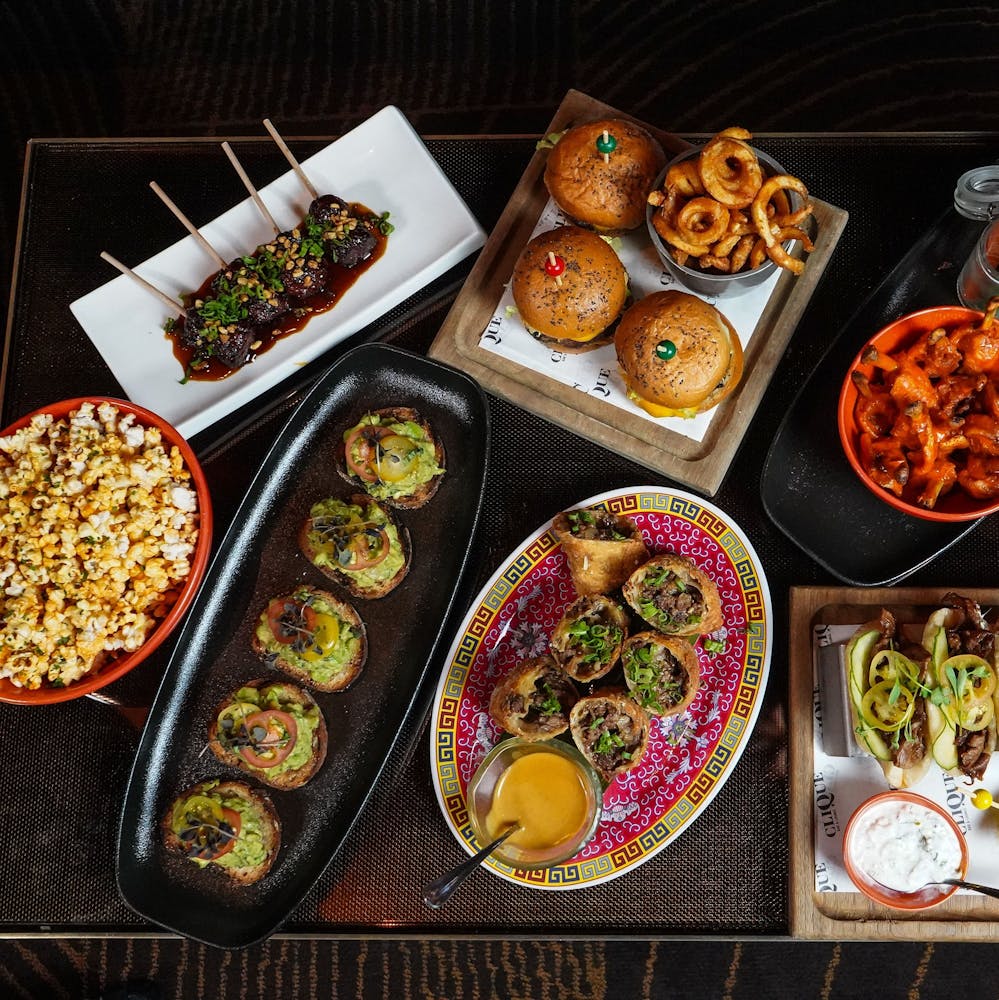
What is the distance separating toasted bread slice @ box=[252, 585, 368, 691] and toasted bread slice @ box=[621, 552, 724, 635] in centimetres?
87

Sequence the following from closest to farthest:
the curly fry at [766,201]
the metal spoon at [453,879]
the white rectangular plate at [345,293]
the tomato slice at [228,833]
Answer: the curly fry at [766,201] → the metal spoon at [453,879] → the tomato slice at [228,833] → the white rectangular plate at [345,293]

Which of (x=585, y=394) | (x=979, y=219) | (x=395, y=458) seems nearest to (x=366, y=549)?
(x=395, y=458)

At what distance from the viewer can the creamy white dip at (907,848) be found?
2641 millimetres

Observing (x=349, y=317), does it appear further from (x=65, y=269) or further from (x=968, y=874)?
(x=968, y=874)

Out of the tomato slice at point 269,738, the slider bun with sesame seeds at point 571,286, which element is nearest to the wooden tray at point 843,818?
the slider bun with sesame seeds at point 571,286

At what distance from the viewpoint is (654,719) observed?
9.42 feet

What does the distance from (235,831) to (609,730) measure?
3.79 ft

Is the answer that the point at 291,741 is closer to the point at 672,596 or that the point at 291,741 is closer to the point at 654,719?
the point at 654,719

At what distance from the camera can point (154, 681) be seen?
2.96m

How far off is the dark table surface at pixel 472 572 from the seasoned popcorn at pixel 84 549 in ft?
1.14

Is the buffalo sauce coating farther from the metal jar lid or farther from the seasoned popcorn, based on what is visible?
the metal jar lid

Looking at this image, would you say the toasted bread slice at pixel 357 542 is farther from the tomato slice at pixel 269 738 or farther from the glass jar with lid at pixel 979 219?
the glass jar with lid at pixel 979 219

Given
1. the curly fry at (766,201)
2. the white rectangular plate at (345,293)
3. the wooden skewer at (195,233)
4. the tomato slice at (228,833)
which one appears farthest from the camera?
the white rectangular plate at (345,293)

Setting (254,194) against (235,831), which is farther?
(254,194)
